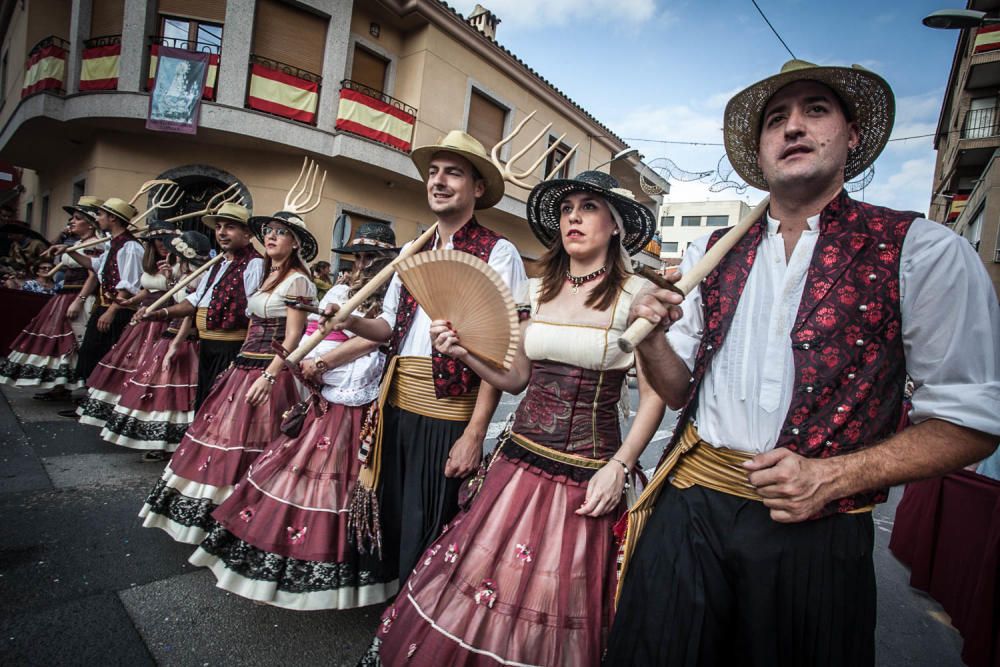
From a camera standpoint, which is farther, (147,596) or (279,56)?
(279,56)

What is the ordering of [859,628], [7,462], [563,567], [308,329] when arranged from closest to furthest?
1. [859,628]
2. [563,567]
3. [308,329]
4. [7,462]

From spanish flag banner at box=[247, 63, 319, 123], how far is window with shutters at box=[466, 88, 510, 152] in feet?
13.9

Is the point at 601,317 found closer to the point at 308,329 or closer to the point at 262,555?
the point at 262,555

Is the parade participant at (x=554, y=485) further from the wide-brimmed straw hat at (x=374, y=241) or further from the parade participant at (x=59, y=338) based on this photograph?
the parade participant at (x=59, y=338)

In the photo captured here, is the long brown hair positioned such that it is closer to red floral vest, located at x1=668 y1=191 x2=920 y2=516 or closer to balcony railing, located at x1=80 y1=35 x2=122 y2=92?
red floral vest, located at x1=668 y1=191 x2=920 y2=516

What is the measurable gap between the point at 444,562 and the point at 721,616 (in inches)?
35.8

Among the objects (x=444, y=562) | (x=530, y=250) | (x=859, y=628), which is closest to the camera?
(x=859, y=628)

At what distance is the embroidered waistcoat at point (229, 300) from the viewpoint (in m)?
3.90

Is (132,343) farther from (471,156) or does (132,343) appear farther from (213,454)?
(471,156)

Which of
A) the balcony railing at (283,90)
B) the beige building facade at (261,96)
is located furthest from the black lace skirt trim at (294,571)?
the balcony railing at (283,90)

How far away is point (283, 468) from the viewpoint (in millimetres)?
2625

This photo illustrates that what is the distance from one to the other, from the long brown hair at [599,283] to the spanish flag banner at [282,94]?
993cm

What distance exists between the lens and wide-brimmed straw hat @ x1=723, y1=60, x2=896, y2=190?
136 cm

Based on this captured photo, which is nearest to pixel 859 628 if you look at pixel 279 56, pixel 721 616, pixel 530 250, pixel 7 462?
pixel 721 616
